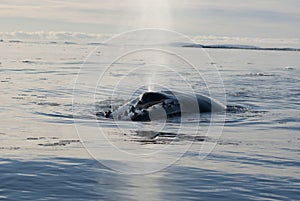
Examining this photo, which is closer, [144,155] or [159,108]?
[144,155]

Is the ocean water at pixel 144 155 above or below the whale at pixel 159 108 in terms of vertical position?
below

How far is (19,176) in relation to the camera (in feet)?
20.6

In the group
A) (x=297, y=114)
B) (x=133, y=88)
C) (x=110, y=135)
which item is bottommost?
(x=110, y=135)

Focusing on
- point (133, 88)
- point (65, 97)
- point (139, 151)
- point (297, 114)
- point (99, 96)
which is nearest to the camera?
point (139, 151)

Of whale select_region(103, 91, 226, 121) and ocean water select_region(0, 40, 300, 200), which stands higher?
whale select_region(103, 91, 226, 121)

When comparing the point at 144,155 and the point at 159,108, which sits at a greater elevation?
the point at 159,108

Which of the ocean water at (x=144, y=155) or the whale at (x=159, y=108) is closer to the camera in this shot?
the ocean water at (x=144, y=155)

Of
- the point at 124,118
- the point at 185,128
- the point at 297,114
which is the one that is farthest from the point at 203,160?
the point at 297,114

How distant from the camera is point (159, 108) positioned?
12242mm

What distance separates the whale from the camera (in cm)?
1200

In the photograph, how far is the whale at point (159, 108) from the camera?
39.4 ft

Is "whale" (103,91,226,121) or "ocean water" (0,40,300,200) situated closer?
"ocean water" (0,40,300,200)

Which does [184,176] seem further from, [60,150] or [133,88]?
[133,88]

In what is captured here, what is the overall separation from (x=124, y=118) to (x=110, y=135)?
8.32 ft
